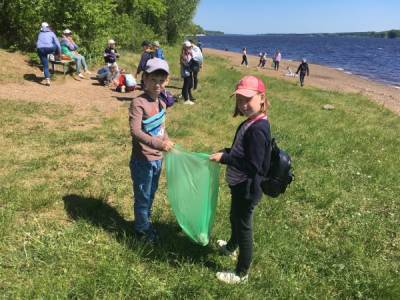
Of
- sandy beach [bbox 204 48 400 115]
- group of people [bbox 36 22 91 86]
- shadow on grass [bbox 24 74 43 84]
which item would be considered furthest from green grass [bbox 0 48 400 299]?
sandy beach [bbox 204 48 400 115]

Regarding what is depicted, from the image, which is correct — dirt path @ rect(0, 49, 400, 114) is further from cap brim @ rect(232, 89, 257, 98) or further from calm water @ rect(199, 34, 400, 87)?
calm water @ rect(199, 34, 400, 87)

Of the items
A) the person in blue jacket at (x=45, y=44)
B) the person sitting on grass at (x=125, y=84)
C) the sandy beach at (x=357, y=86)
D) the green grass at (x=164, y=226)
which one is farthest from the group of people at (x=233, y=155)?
the sandy beach at (x=357, y=86)

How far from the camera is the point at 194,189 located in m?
4.21

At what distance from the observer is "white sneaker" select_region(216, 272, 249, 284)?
4.15 meters

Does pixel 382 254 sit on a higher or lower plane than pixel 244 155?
lower

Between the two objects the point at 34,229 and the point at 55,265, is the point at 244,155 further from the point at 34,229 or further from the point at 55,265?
the point at 34,229

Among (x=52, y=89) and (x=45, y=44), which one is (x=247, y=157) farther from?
(x=45, y=44)

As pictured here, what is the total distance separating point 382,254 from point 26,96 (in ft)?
34.8

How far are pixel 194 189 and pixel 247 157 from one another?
77 centimetres

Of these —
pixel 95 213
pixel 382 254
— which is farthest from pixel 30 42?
pixel 382 254

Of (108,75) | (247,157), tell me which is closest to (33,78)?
(108,75)

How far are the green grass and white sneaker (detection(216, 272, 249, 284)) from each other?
0.31 ft

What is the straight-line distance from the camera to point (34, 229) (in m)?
4.74

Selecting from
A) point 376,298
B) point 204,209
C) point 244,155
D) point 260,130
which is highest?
point 260,130
